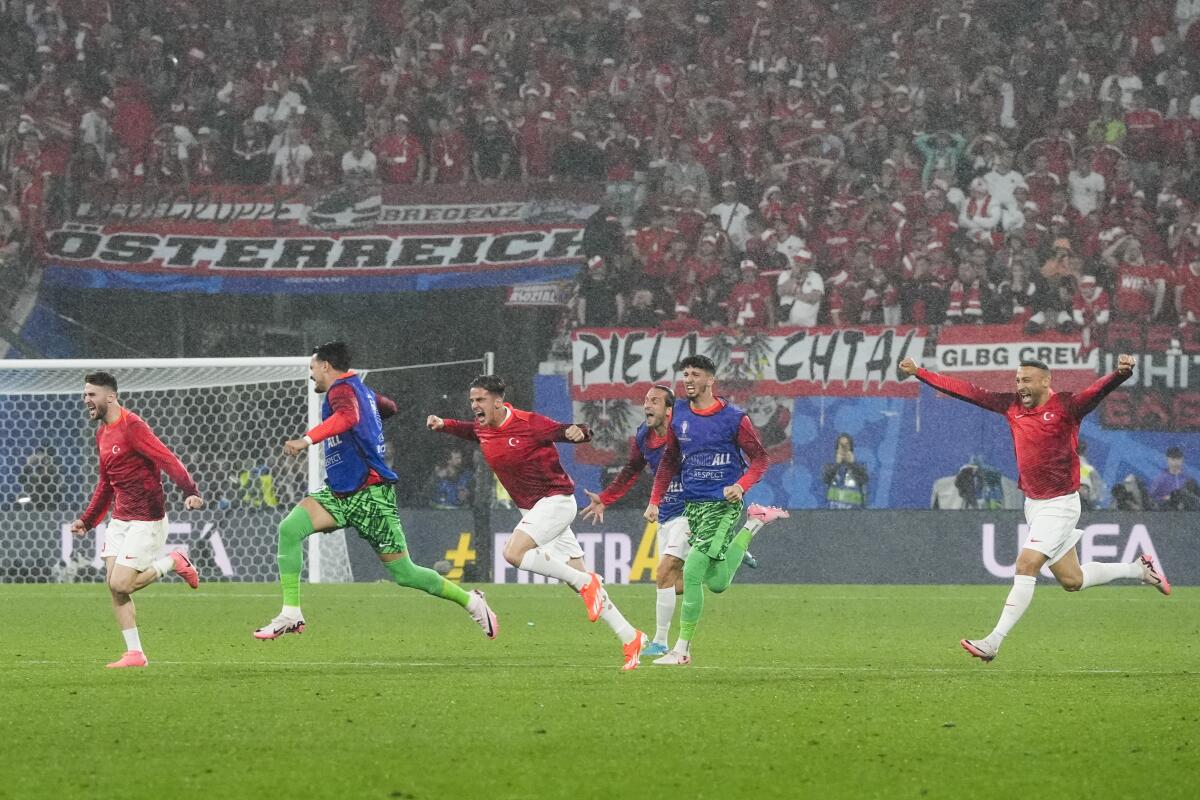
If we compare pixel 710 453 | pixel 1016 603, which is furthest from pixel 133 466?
pixel 1016 603

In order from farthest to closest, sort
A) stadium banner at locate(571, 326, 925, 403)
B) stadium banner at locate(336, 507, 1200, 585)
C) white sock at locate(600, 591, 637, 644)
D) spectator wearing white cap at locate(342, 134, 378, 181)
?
spectator wearing white cap at locate(342, 134, 378, 181) < stadium banner at locate(571, 326, 925, 403) < stadium banner at locate(336, 507, 1200, 585) < white sock at locate(600, 591, 637, 644)

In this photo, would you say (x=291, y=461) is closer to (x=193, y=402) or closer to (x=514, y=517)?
(x=193, y=402)

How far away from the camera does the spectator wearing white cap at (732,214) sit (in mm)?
25109

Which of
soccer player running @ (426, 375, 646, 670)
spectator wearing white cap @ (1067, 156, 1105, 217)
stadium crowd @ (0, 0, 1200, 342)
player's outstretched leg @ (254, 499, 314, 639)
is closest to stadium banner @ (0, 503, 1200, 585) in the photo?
stadium crowd @ (0, 0, 1200, 342)

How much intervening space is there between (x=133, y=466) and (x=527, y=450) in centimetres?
253

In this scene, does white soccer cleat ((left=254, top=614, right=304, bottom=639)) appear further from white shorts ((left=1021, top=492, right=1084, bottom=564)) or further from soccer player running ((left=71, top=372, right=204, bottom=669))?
white shorts ((left=1021, top=492, right=1084, bottom=564))

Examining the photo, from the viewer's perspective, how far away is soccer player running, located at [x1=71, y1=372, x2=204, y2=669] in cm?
1016

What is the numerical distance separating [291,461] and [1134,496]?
10.8 m

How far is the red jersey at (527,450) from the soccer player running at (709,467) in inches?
29.1

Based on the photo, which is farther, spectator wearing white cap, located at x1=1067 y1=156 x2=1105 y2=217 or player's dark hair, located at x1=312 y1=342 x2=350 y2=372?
spectator wearing white cap, located at x1=1067 y1=156 x2=1105 y2=217

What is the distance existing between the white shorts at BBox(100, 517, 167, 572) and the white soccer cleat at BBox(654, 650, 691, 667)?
3.05 meters

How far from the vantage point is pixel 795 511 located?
2106cm

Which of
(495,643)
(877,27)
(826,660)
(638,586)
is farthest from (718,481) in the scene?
(877,27)

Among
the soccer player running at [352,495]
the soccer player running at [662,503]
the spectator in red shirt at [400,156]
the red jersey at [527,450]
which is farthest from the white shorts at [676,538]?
the spectator in red shirt at [400,156]
